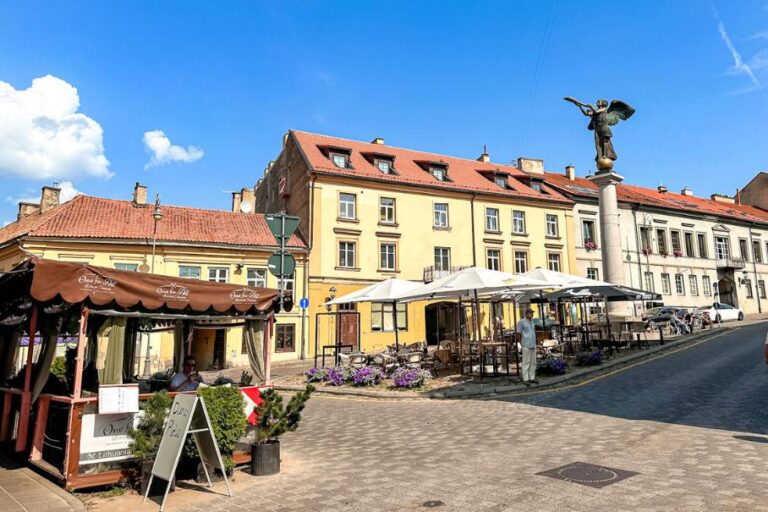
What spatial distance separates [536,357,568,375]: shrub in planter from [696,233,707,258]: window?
121 ft

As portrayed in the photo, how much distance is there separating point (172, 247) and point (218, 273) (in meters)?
2.79

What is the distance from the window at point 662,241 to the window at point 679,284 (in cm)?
238

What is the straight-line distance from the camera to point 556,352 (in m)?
18.5

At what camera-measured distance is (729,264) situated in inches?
1772

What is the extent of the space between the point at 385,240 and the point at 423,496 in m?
27.3

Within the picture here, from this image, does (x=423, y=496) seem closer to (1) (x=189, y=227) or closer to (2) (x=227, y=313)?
(2) (x=227, y=313)

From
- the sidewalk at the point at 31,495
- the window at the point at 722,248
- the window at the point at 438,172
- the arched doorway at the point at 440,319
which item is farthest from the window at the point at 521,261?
the sidewalk at the point at 31,495

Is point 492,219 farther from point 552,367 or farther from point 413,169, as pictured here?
point 552,367

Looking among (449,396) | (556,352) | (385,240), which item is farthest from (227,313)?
(385,240)

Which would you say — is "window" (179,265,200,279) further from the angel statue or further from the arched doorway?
the angel statue

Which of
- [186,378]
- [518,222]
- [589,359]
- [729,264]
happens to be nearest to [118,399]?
[186,378]

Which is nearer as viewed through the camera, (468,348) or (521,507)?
(521,507)

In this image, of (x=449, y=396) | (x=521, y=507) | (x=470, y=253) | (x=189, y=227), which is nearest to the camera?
(x=521, y=507)

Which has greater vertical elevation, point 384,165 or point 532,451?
point 384,165
